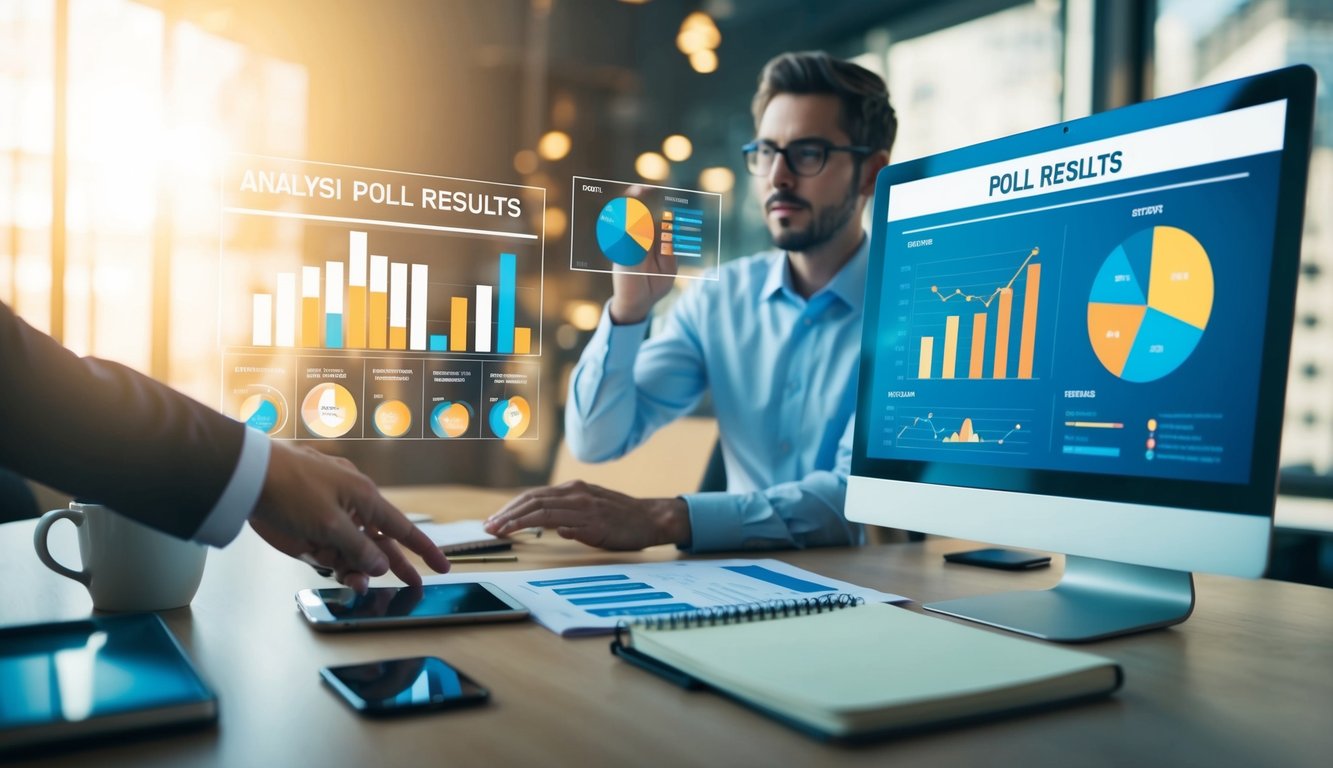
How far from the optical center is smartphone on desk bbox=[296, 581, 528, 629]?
2.64 feet

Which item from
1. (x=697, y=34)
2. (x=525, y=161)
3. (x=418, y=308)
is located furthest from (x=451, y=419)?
(x=697, y=34)

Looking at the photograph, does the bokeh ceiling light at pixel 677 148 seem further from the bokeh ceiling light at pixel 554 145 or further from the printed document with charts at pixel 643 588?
the printed document with charts at pixel 643 588

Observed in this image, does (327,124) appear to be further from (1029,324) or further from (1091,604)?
(1091,604)

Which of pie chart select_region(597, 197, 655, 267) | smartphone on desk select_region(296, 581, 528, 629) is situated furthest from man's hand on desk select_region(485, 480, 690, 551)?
pie chart select_region(597, 197, 655, 267)

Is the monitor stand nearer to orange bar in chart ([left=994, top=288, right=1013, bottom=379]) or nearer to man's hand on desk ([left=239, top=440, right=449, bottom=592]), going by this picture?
orange bar in chart ([left=994, top=288, right=1013, bottom=379])

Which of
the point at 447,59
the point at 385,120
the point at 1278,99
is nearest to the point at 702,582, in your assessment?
the point at 1278,99

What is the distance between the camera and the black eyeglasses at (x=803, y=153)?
78.7 inches

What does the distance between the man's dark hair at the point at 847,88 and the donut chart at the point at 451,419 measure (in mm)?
971

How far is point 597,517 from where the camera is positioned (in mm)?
1237

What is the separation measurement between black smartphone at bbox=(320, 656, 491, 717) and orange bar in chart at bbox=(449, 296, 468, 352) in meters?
1.08

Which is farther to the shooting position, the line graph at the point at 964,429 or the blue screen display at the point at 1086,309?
the line graph at the point at 964,429

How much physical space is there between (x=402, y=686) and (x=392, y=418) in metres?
1.13

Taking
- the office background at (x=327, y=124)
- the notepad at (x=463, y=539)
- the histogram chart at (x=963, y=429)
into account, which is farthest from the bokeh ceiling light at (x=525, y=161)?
the histogram chart at (x=963, y=429)

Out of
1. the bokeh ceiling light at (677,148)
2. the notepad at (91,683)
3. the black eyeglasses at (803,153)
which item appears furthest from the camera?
the bokeh ceiling light at (677,148)
